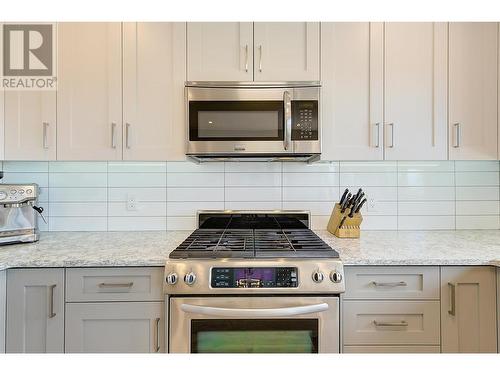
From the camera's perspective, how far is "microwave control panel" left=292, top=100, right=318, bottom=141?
1600mm

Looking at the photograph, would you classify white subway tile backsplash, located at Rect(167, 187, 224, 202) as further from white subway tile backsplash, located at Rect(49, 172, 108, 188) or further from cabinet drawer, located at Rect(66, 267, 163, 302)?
cabinet drawer, located at Rect(66, 267, 163, 302)

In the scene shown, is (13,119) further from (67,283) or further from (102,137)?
(67,283)

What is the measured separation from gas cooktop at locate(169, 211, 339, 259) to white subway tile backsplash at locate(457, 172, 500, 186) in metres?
1.03

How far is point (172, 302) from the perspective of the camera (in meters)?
→ 1.25

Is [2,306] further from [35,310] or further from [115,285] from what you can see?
[115,285]

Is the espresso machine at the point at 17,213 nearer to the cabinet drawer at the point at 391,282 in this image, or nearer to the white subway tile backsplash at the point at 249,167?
the white subway tile backsplash at the point at 249,167

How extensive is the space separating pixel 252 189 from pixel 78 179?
1095mm

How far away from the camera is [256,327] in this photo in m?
1.24

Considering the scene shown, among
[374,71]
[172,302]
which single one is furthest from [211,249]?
[374,71]

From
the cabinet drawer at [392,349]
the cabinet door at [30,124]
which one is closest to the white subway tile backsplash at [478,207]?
the cabinet drawer at [392,349]

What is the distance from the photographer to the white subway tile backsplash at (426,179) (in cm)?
200

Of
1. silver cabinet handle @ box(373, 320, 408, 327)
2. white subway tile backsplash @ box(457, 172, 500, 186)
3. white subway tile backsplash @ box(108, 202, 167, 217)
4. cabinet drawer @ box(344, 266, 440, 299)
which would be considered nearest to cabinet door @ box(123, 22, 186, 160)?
white subway tile backsplash @ box(108, 202, 167, 217)

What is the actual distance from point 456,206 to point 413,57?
0.99 metres

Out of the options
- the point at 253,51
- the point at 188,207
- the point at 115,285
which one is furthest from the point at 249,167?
the point at 115,285
